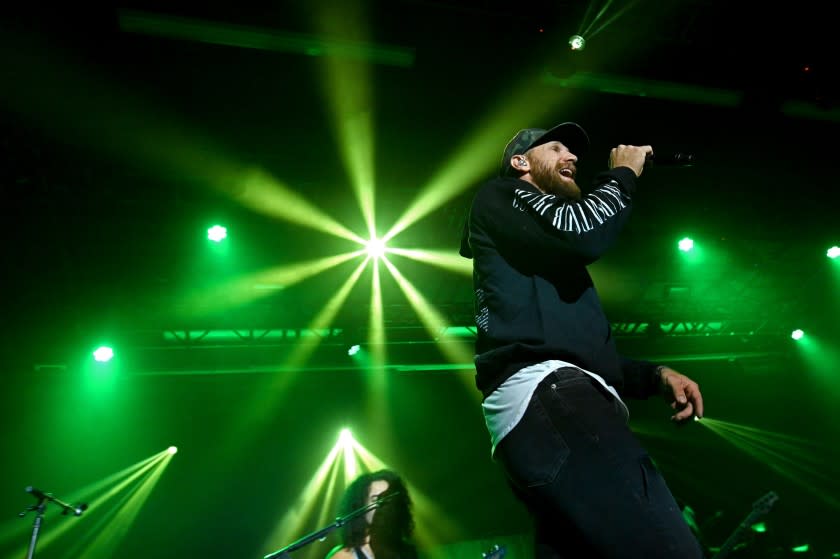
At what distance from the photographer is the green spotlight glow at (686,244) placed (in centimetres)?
733

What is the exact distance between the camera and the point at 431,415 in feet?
30.5

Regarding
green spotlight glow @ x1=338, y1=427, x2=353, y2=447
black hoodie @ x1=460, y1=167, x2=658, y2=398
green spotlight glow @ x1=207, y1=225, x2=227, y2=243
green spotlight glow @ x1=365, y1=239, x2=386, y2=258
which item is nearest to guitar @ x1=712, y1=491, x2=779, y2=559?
black hoodie @ x1=460, y1=167, x2=658, y2=398

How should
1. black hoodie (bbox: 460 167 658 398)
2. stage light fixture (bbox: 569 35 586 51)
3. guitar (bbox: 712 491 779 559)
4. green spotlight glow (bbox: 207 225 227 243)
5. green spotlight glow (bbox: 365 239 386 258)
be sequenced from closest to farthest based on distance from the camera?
black hoodie (bbox: 460 167 658 398), stage light fixture (bbox: 569 35 586 51), guitar (bbox: 712 491 779 559), green spotlight glow (bbox: 207 225 227 243), green spotlight glow (bbox: 365 239 386 258)

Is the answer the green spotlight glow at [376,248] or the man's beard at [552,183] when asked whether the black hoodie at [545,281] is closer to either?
the man's beard at [552,183]

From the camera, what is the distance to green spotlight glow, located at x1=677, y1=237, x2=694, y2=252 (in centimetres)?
733

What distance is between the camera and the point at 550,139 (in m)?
1.73

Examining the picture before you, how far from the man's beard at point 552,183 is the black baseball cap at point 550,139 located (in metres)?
0.09

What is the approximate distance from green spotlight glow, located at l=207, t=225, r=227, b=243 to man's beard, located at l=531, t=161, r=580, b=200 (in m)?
5.32

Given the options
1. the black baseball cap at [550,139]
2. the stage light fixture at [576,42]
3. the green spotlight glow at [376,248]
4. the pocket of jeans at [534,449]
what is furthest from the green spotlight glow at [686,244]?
the pocket of jeans at [534,449]

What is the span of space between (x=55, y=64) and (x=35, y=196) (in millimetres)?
A: 1651

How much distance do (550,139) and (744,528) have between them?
5055 millimetres

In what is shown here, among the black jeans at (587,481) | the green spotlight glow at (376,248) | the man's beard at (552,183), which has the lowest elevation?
the black jeans at (587,481)

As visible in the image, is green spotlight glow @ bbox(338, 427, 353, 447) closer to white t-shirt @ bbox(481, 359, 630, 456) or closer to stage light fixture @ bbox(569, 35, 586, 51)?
stage light fixture @ bbox(569, 35, 586, 51)

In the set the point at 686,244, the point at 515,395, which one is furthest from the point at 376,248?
the point at 515,395
